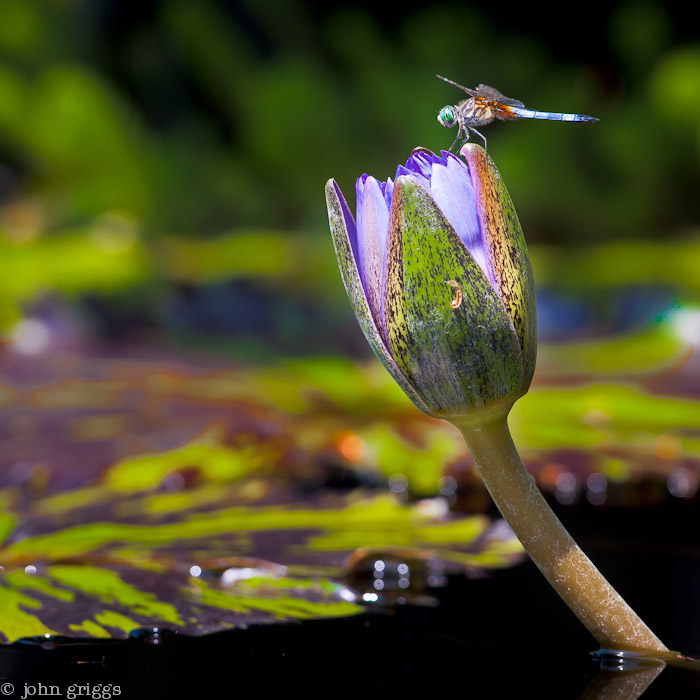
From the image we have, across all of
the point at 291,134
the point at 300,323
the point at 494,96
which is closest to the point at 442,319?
the point at 494,96

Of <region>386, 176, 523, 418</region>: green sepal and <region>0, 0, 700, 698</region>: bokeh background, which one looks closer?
<region>386, 176, 523, 418</region>: green sepal

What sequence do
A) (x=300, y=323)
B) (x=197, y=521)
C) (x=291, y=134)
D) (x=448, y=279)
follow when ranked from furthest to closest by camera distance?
(x=291, y=134), (x=300, y=323), (x=197, y=521), (x=448, y=279)

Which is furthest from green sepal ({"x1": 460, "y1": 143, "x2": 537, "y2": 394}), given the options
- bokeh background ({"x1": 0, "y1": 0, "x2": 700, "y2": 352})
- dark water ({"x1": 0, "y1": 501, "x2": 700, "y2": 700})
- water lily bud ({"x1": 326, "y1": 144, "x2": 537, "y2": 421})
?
bokeh background ({"x1": 0, "y1": 0, "x2": 700, "y2": 352})

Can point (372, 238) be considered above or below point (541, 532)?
above

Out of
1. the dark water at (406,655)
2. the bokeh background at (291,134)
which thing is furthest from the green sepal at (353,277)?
the bokeh background at (291,134)

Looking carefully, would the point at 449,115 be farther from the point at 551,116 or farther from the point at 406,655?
the point at 406,655

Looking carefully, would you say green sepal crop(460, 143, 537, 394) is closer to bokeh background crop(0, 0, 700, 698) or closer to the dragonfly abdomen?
the dragonfly abdomen

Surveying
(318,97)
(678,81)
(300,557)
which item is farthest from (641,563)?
(318,97)
